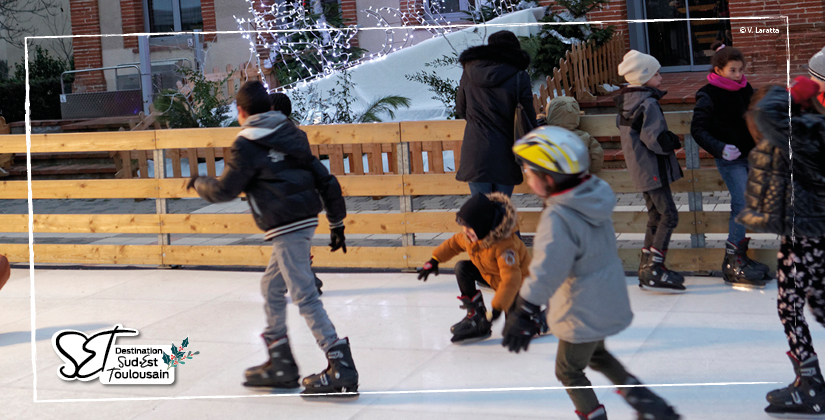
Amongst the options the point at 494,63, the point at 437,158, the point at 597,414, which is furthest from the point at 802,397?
the point at 437,158

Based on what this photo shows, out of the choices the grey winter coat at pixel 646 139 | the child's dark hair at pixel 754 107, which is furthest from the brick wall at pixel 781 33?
the grey winter coat at pixel 646 139

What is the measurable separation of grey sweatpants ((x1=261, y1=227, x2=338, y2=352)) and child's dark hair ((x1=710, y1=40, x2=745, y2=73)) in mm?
2113

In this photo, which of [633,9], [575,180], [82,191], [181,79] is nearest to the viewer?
[575,180]

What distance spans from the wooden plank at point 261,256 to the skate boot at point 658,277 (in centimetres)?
197

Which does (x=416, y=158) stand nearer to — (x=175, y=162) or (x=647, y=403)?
(x=175, y=162)

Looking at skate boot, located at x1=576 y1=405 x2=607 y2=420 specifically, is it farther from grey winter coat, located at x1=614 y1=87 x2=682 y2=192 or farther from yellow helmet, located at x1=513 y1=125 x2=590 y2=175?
grey winter coat, located at x1=614 y1=87 x2=682 y2=192

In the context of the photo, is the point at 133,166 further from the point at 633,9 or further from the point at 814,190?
the point at 814,190

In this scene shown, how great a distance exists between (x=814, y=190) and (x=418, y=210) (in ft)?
12.2

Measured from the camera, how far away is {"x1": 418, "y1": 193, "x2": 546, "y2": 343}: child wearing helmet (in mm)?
3629

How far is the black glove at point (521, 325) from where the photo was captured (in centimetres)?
250

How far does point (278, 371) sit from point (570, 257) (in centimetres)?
164

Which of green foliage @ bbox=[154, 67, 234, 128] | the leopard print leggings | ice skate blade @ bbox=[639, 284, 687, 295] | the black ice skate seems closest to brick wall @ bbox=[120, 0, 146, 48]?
green foliage @ bbox=[154, 67, 234, 128]

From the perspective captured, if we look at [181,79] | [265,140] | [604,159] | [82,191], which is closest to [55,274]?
[82,191]

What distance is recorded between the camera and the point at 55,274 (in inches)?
251
